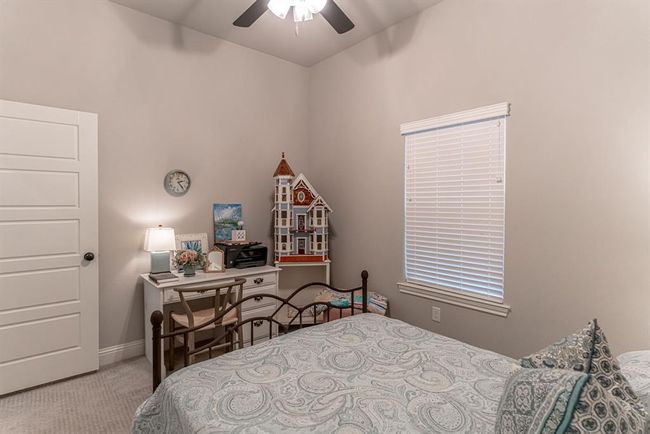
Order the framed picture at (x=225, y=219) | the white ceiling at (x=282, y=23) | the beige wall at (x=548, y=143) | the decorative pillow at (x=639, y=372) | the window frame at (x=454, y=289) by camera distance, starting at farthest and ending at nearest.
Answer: the framed picture at (x=225, y=219), the white ceiling at (x=282, y=23), the window frame at (x=454, y=289), the beige wall at (x=548, y=143), the decorative pillow at (x=639, y=372)

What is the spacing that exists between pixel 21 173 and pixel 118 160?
2.17 ft

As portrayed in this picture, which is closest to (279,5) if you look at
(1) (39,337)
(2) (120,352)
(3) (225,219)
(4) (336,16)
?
(4) (336,16)

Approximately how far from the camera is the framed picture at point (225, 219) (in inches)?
138

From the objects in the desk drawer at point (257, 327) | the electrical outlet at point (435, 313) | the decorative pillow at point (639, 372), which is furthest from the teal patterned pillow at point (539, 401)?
the desk drawer at point (257, 327)

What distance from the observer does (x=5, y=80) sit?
2.47 metres

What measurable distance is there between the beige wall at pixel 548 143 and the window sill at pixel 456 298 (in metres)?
0.06

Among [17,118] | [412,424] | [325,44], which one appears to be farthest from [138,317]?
[325,44]

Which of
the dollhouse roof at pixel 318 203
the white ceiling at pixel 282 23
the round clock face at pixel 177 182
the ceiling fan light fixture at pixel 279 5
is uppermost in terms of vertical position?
the white ceiling at pixel 282 23

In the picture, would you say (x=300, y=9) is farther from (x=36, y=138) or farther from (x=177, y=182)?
(x=36, y=138)

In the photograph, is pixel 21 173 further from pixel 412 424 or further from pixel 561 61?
pixel 561 61

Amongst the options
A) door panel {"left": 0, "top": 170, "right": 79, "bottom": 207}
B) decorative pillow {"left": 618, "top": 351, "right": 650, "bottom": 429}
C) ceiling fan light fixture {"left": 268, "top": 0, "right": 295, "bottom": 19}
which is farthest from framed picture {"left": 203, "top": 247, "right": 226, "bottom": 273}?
decorative pillow {"left": 618, "top": 351, "right": 650, "bottom": 429}

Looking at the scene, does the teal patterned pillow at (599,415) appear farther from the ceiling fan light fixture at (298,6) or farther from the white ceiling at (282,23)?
the white ceiling at (282,23)

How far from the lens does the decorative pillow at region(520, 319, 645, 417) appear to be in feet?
3.06

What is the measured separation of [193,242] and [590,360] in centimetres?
312
